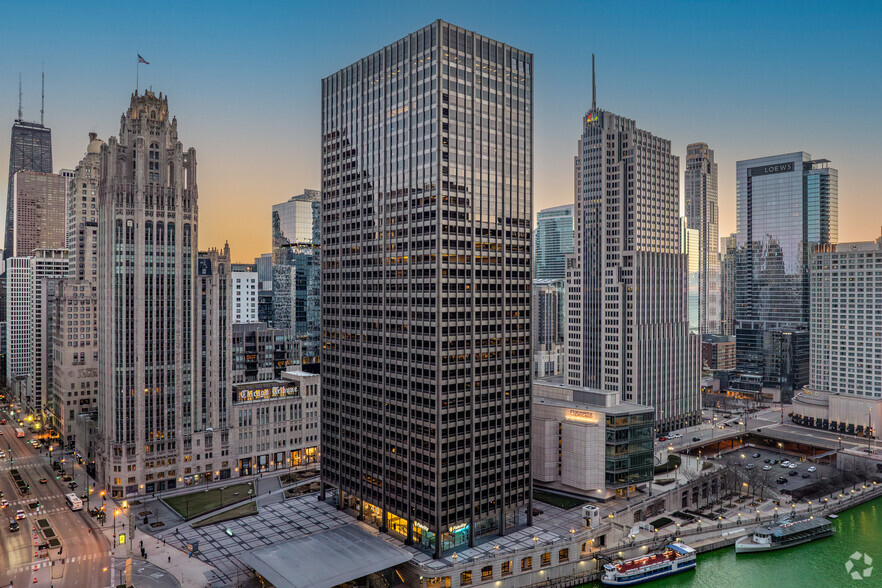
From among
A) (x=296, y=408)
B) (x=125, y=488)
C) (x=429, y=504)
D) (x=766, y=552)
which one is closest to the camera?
(x=429, y=504)

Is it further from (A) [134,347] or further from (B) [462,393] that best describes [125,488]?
(B) [462,393]

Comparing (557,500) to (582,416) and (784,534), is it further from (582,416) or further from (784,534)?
(784,534)

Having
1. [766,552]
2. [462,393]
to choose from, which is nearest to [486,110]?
[462,393]

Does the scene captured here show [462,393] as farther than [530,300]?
No

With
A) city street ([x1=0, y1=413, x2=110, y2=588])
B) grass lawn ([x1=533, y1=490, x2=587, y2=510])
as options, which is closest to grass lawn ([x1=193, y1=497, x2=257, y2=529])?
city street ([x1=0, y1=413, x2=110, y2=588])

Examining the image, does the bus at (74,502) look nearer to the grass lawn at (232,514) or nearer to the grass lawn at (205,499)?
the grass lawn at (205,499)

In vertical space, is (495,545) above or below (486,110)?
below

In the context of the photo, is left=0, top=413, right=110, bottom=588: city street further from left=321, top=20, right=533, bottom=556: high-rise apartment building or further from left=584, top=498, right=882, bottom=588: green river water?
left=584, top=498, right=882, bottom=588: green river water

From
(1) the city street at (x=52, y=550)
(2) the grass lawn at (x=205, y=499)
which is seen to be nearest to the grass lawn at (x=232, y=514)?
(2) the grass lawn at (x=205, y=499)
